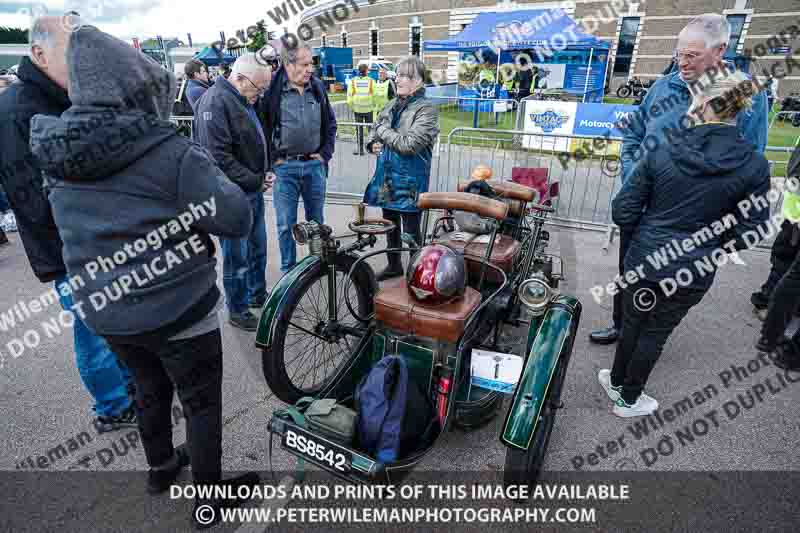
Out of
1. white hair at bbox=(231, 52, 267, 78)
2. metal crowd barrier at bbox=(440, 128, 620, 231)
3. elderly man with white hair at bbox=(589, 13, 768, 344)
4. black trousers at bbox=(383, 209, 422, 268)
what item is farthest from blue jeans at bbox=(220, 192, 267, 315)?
metal crowd barrier at bbox=(440, 128, 620, 231)

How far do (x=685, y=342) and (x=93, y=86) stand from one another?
409 centimetres

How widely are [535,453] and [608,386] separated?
1.11 m

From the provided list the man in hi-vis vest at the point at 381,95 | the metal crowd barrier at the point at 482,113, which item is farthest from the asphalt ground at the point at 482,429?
the metal crowd barrier at the point at 482,113

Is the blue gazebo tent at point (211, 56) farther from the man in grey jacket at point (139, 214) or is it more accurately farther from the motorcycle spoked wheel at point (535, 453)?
the motorcycle spoked wheel at point (535, 453)

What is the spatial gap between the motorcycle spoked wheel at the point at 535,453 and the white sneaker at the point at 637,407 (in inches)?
25.4

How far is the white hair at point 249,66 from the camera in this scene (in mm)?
3102

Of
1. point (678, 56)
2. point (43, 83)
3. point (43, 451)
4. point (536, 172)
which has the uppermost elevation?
point (678, 56)

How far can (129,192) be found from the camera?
4.74 feet

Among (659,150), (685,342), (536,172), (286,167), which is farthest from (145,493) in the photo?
(536,172)

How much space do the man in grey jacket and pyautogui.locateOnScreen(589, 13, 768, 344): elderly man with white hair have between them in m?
2.17

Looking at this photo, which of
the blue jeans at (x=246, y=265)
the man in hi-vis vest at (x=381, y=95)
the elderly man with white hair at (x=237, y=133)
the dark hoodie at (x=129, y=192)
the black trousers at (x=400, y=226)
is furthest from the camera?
the man in hi-vis vest at (x=381, y=95)

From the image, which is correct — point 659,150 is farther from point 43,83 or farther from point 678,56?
point 43,83

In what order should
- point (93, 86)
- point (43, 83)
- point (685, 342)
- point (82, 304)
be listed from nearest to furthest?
1. point (93, 86)
2. point (82, 304)
3. point (43, 83)
4. point (685, 342)

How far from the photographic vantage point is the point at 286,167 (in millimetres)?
3883
